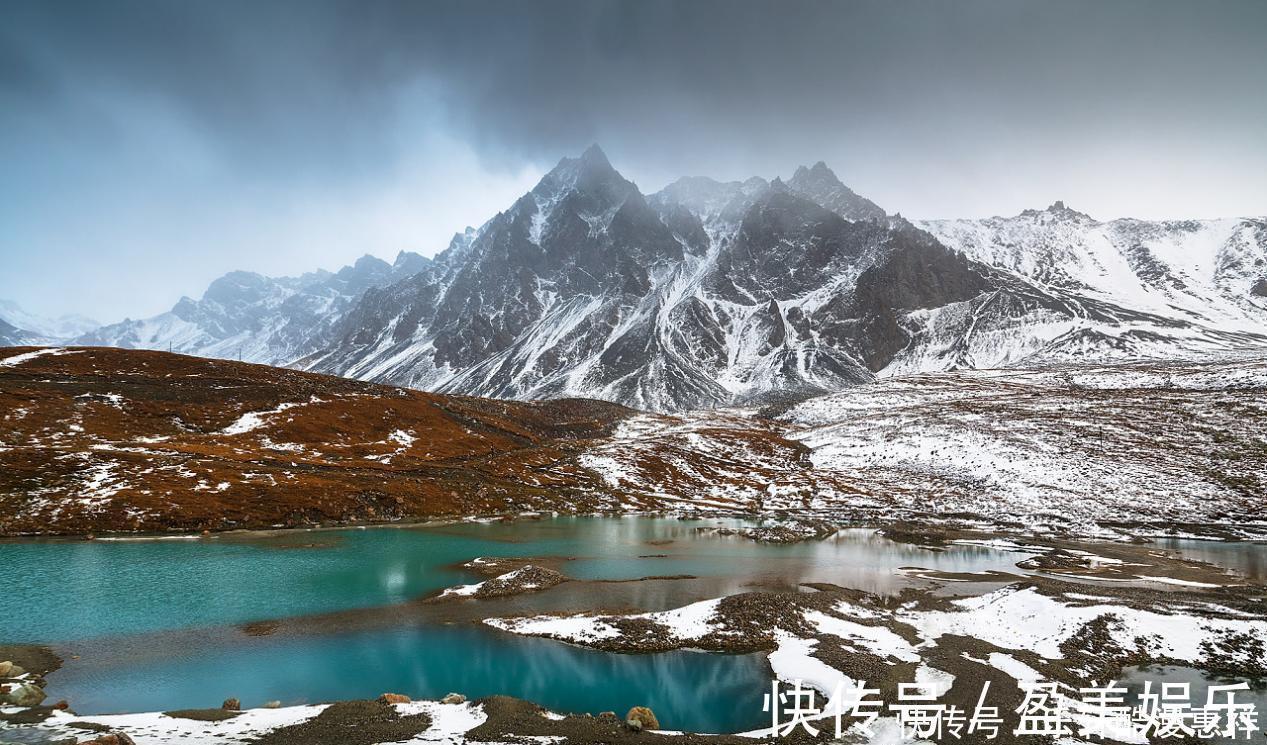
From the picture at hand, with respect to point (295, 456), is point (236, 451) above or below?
above

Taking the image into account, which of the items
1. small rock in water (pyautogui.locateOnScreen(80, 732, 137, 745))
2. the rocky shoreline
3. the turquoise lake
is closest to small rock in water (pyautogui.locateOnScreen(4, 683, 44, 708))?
the rocky shoreline

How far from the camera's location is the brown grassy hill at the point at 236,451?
67750 mm

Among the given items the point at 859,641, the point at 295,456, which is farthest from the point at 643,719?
the point at 295,456

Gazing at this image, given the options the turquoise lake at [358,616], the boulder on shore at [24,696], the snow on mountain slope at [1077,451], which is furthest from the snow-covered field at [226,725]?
the snow on mountain slope at [1077,451]

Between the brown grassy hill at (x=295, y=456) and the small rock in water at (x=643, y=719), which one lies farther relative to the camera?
the brown grassy hill at (x=295, y=456)

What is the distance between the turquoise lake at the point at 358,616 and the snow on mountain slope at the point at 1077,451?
4048 cm

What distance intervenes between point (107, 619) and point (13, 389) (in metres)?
87.5

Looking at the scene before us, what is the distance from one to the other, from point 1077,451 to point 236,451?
14936 cm

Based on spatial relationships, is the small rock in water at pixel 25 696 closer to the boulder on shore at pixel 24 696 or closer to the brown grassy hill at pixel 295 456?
the boulder on shore at pixel 24 696

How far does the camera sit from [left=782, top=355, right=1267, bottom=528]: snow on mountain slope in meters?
94.8

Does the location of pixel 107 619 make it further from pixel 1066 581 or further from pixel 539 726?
pixel 1066 581

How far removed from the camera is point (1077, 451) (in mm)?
114938

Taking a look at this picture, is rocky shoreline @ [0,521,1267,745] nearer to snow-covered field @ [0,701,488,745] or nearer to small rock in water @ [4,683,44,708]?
snow-covered field @ [0,701,488,745]

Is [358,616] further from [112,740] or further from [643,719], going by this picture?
Answer: [643,719]
